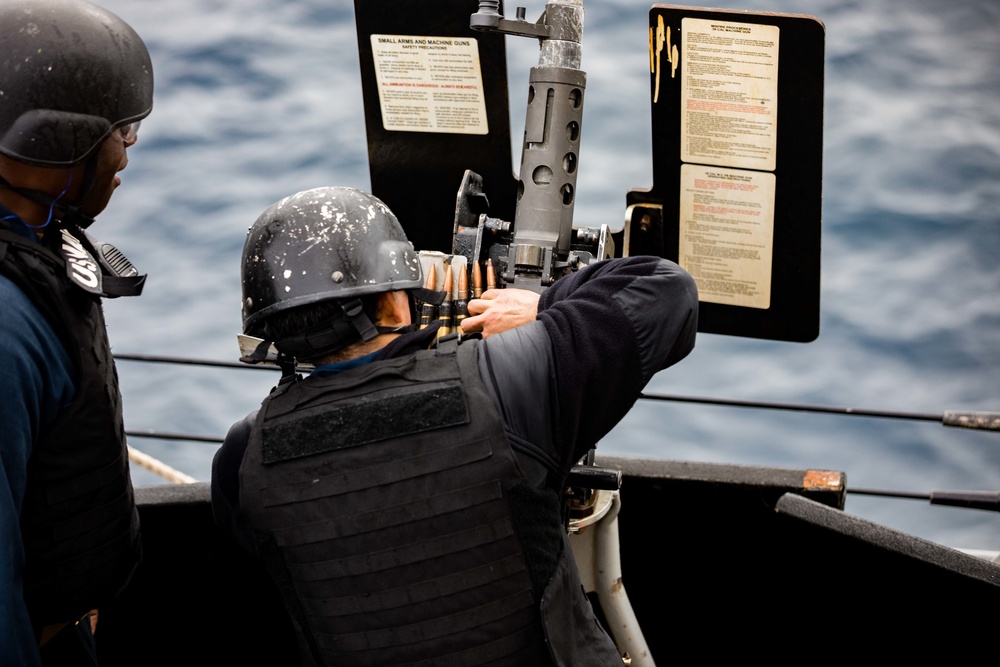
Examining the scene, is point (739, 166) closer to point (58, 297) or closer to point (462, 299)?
point (462, 299)

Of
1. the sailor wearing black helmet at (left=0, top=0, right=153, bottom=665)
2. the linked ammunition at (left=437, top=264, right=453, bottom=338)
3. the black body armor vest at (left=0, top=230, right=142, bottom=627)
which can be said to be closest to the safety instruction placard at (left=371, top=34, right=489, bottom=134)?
the linked ammunition at (left=437, top=264, right=453, bottom=338)

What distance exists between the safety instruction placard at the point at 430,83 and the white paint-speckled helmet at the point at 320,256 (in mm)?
964

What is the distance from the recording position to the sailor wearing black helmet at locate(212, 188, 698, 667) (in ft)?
5.68

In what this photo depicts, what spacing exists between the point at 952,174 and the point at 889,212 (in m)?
0.50

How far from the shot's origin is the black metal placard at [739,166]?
2.53 m

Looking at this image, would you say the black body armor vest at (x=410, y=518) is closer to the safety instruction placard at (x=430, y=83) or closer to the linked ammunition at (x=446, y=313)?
the linked ammunition at (x=446, y=313)

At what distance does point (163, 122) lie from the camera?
24.3 feet

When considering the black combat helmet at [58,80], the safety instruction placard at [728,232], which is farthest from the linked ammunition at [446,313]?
the black combat helmet at [58,80]

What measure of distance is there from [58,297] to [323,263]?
48 cm

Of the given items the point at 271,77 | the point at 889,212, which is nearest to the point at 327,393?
the point at 889,212

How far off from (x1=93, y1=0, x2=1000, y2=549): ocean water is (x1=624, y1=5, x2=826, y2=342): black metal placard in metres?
2.95

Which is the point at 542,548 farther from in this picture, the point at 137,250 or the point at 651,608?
the point at 137,250

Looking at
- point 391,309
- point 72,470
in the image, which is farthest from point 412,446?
point 72,470

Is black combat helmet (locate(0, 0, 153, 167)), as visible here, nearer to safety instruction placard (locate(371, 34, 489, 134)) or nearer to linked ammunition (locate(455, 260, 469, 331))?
linked ammunition (locate(455, 260, 469, 331))
